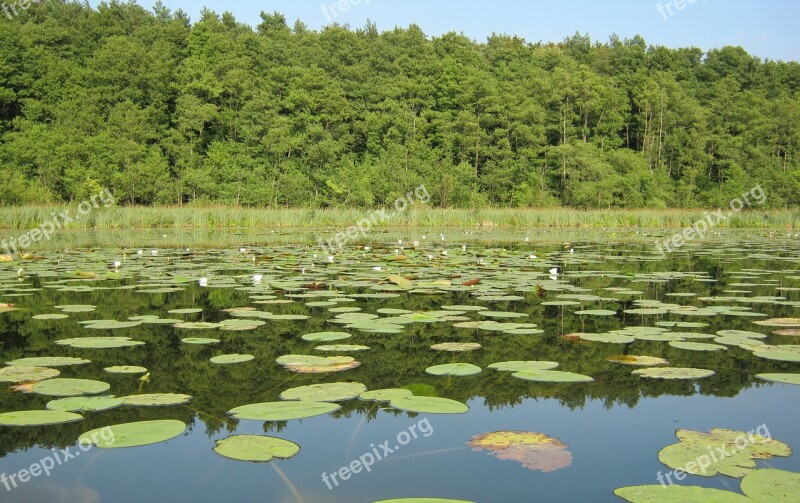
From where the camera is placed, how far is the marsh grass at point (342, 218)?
1969 cm

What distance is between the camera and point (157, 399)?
2.53m

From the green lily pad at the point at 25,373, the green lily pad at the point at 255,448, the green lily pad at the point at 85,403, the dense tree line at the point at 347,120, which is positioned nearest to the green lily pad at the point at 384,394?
the green lily pad at the point at 255,448

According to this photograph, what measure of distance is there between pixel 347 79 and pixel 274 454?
40243 mm

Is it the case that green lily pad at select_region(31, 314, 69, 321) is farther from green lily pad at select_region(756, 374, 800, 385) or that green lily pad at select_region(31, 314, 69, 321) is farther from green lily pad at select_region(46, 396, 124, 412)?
green lily pad at select_region(756, 374, 800, 385)

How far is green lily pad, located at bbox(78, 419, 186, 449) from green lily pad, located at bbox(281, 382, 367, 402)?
476mm

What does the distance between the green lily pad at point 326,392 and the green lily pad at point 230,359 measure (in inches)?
21.7

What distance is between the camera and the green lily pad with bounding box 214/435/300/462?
2.01m

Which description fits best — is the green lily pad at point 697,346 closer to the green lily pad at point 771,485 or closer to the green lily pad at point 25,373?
the green lily pad at point 771,485

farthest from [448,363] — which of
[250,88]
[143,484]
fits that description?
[250,88]

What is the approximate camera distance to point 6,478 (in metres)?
1.90

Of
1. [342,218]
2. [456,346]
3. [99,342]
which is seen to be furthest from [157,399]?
[342,218]

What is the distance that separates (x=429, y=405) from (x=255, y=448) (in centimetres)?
67

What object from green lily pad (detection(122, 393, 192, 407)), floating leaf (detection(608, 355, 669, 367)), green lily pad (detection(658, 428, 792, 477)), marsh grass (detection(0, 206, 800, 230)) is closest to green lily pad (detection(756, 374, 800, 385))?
floating leaf (detection(608, 355, 669, 367))

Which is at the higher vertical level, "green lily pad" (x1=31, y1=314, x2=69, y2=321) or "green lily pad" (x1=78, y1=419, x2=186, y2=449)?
"green lily pad" (x1=31, y1=314, x2=69, y2=321)
